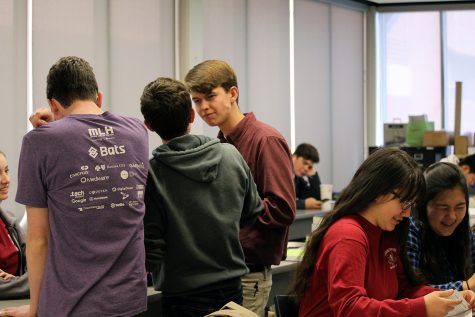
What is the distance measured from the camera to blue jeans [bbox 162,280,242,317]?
6.79ft

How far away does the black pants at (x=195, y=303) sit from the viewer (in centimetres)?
207

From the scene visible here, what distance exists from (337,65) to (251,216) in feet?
19.6

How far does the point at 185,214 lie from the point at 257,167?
438 millimetres

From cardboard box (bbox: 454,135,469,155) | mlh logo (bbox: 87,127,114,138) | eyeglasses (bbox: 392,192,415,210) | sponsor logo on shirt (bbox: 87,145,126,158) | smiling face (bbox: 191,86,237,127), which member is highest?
smiling face (bbox: 191,86,237,127)

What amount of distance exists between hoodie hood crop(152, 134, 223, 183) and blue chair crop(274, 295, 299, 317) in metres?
0.41

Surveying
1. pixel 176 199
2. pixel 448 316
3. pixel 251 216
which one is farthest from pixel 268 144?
pixel 448 316

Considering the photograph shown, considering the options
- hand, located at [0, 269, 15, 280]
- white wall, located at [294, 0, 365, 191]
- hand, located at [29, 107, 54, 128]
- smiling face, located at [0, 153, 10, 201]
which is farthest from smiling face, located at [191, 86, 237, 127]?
white wall, located at [294, 0, 365, 191]

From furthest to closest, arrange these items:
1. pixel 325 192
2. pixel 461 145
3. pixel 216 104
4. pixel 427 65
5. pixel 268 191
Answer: pixel 427 65, pixel 461 145, pixel 325 192, pixel 216 104, pixel 268 191

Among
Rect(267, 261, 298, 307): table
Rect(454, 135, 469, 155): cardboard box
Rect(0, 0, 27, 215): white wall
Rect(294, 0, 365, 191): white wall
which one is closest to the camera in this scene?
Rect(267, 261, 298, 307): table

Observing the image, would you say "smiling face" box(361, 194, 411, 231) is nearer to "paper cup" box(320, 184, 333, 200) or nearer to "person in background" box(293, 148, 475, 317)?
"person in background" box(293, 148, 475, 317)

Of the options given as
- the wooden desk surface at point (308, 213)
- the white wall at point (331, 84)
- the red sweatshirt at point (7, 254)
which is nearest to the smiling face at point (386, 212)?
the red sweatshirt at point (7, 254)

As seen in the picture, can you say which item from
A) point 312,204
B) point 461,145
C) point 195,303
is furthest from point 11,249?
point 461,145

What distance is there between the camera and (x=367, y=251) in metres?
1.89

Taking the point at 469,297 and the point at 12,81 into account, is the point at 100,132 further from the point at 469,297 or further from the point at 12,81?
the point at 12,81
